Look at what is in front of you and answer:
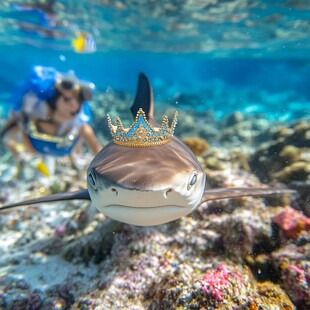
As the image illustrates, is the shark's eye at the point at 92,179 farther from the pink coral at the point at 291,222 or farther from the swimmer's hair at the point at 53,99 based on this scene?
the swimmer's hair at the point at 53,99

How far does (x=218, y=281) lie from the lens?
2363 mm

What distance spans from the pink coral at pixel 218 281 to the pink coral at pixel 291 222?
3.39 ft

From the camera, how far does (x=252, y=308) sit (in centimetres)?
213

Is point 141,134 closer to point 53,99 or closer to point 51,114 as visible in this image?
point 53,99

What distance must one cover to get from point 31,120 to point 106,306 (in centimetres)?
389

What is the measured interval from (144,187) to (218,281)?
4.28ft

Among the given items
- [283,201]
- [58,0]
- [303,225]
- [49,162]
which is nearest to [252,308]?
[303,225]

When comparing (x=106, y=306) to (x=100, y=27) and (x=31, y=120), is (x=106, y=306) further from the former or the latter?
(x=100, y=27)

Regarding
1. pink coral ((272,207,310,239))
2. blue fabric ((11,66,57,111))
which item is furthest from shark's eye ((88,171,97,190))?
blue fabric ((11,66,57,111))

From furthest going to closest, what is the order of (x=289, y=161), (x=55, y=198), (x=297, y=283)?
1. (x=289, y=161)
2. (x=55, y=198)
3. (x=297, y=283)

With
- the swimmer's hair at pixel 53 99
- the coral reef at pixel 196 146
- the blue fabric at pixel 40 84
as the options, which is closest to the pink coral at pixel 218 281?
the coral reef at pixel 196 146

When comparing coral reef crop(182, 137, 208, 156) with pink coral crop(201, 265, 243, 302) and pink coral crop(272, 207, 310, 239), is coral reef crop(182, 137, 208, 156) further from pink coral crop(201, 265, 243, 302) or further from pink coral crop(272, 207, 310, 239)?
pink coral crop(201, 265, 243, 302)

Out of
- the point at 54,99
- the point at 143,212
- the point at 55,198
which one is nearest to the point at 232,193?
the point at 143,212

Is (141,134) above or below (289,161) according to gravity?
above
